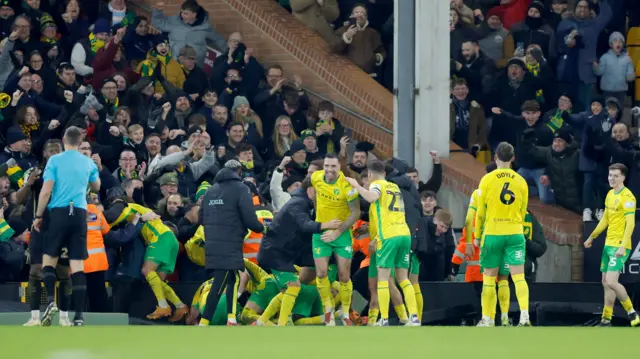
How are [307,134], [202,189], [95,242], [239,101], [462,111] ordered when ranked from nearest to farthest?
[95,242] < [202,189] < [307,134] < [239,101] < [462,111]

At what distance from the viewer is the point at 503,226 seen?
57.5 ft

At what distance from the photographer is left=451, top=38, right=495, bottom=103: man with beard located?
79.2ft

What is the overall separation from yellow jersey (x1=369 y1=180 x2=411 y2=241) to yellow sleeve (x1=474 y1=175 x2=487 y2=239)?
778 mm

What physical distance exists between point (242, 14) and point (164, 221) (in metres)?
6.61

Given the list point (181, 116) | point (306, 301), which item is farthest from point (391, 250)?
point (181, 116)

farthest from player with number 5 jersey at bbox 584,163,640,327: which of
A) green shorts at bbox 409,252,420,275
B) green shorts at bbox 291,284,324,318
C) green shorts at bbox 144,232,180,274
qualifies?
green shorts at bbox 144,232,180,274

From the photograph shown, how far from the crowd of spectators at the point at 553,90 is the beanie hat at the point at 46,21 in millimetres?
6099

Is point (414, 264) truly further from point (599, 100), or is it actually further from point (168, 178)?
point (599, 100)

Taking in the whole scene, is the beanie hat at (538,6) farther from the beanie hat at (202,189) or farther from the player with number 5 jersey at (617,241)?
the beanie hat at (202,189)

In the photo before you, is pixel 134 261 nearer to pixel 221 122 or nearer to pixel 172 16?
pixel 221 122

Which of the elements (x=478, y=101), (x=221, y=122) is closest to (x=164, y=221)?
(x=221, y=122)

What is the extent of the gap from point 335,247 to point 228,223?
4.31ft

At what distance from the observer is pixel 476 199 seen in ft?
58.4

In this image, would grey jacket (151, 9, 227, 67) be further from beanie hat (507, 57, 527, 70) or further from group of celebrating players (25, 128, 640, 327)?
group of celebrating players (25, 128, 640, 327)
